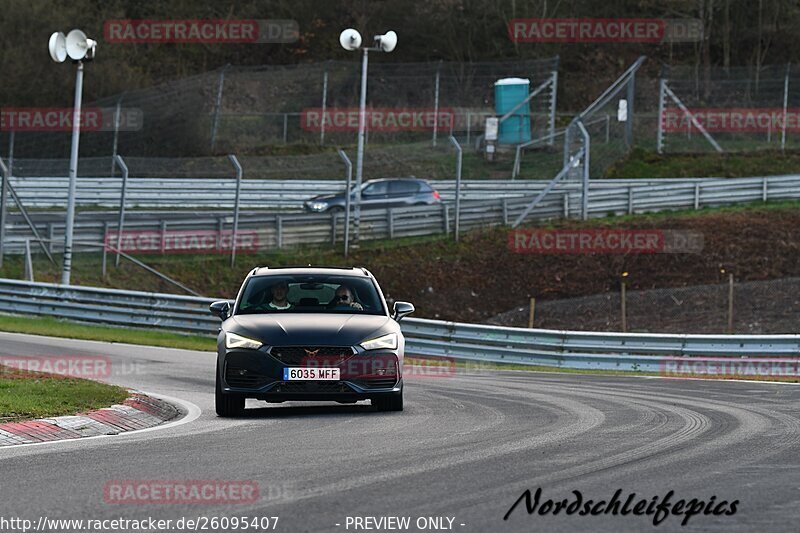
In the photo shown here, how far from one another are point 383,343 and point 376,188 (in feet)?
104

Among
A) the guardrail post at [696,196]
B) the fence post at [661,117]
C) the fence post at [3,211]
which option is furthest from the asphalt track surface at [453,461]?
the fence post at [661,117]

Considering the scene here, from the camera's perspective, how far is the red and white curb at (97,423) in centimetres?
1088

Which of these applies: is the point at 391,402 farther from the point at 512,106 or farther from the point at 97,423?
the point at 512,106

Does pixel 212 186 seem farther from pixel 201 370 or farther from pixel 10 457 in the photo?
pixel 10 457

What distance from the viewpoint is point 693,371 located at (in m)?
23.5

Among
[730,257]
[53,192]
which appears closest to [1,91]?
[53,192]

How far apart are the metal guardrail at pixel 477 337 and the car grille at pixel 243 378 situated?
12075 mm

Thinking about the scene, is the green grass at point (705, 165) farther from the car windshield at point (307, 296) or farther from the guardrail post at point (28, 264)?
the car windshield at point (307, 296)

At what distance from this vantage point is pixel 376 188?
4462cm

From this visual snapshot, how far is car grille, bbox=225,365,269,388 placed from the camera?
41.8 ft

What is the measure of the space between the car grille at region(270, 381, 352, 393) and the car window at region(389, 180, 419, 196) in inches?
1211

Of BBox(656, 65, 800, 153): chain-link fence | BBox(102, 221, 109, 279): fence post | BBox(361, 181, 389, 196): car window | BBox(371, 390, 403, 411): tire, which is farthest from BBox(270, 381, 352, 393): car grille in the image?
BBox(656, 65, 800, 153): chain-link fence

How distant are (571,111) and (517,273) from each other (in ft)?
79.6

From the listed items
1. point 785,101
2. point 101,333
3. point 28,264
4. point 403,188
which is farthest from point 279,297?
point 785,101
